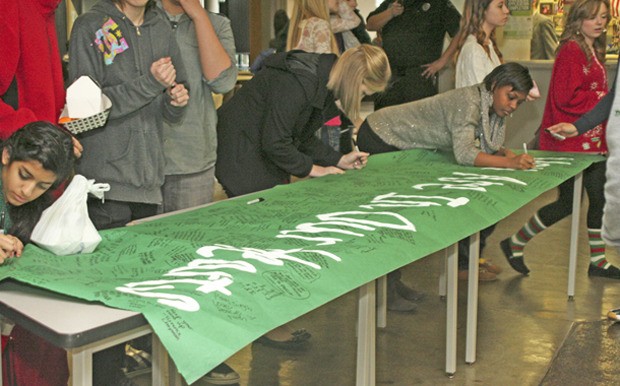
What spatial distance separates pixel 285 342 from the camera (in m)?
3.37

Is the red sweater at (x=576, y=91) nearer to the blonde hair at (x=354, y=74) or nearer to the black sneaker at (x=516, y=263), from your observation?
the black sneaker at (x=516, y=263)

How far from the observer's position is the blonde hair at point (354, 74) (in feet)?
10.3

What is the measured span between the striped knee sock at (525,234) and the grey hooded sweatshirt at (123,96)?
2.28 meters

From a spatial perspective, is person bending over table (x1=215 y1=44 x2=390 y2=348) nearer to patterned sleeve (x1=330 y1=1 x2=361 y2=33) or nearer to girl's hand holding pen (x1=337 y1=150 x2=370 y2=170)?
girl's hand holding pen (x1=337 y1=150 x2=370 y2=170)

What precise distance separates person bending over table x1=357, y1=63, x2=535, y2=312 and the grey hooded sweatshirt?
1.53 metres

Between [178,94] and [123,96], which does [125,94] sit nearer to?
[123,96]

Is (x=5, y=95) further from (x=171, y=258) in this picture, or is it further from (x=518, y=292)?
(x=518, y=292)

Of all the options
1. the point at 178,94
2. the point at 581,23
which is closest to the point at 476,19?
the point at 581,23

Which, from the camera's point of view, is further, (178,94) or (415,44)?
(415,44)

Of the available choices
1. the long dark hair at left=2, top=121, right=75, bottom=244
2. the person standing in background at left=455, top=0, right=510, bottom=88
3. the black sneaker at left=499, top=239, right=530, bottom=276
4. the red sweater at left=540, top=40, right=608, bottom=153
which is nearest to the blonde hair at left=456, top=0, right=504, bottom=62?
the person standing in background at left=455, top=0, right=510, bottom=88

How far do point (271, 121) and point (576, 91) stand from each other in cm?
179

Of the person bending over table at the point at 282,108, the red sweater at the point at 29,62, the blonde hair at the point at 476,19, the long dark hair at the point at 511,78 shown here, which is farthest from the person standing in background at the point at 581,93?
the red sweater at the point at 29,62

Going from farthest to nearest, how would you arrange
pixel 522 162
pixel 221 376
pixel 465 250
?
pixel 465 250, pixel 522 162, pixel 221 376
